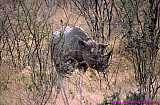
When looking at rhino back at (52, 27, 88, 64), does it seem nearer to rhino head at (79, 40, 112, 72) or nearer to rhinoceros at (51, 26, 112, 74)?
rhinoceros at (51, 26, 112, 74)

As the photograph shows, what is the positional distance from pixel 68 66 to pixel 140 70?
155cm

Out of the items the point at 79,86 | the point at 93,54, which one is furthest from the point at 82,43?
the point at 79,86

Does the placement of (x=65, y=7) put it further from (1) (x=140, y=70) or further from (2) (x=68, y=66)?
(1) (x=140, y=70)

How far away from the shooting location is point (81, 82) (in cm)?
820

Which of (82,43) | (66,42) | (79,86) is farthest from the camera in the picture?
(66,42)

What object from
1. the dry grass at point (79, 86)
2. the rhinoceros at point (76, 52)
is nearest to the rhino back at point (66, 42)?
the rhinoceros at point (76, 52)

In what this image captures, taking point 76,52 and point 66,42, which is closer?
point 76,52

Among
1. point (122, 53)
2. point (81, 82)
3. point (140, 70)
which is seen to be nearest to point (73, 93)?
point (81, 82)

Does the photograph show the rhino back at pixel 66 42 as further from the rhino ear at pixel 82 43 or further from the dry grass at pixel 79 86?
→ the dry grass at pixel 79 86

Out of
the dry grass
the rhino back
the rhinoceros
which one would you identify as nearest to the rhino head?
the rhinoceros

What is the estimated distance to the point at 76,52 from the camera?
8266 mm

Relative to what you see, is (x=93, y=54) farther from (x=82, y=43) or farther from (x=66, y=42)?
(x=66, y=42)

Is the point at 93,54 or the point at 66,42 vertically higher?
the point at 66,42

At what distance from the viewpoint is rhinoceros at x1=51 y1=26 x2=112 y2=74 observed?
315 inches
